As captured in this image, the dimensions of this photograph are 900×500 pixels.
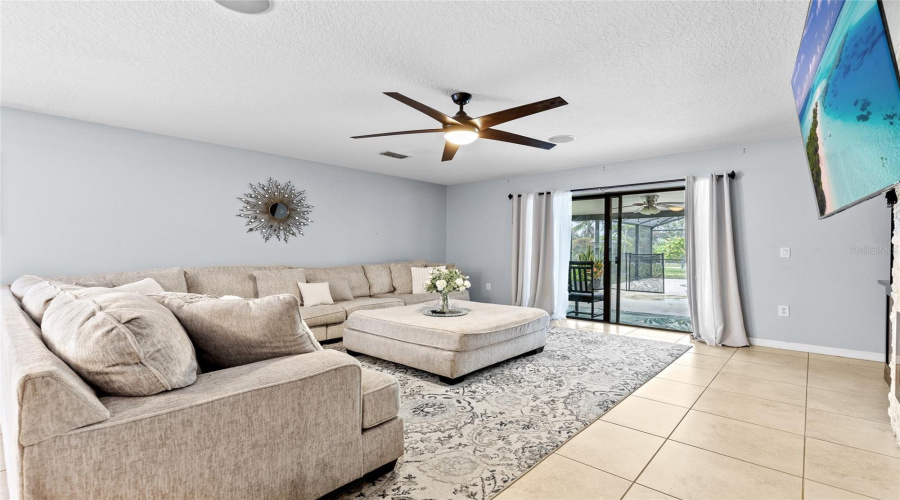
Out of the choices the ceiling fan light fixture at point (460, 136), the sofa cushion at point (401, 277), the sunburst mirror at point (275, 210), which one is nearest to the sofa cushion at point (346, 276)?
the sofa cushion at point (401, 277)

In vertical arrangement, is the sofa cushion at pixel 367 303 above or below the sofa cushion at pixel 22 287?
below

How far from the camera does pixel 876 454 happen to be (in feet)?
7.15

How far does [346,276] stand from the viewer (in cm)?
544

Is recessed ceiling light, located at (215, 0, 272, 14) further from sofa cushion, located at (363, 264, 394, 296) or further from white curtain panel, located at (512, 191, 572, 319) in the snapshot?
white curtain panel, located at (512, 191, 572, 319)

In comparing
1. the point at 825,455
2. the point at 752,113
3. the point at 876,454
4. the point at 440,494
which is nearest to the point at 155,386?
the point at 440,494

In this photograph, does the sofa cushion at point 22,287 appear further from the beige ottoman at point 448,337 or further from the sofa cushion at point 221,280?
the beige ottoman at point 448,337

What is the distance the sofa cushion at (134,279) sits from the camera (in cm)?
357

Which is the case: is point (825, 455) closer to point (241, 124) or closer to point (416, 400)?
point (416, 400)

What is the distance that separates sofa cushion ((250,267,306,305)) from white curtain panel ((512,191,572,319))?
318 cm

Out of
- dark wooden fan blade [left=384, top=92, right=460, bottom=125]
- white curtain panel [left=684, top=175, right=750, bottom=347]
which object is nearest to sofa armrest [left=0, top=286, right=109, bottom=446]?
dark wooden fan blade [left=384, top=92, right=460, bottom=125]

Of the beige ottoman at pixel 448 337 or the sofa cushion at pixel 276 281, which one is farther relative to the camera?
the sofa cushion at pixel 276 281

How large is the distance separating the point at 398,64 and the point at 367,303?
2.99 metres

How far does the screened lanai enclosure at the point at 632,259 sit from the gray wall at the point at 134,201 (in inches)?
136

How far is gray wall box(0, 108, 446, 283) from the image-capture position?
352cm
